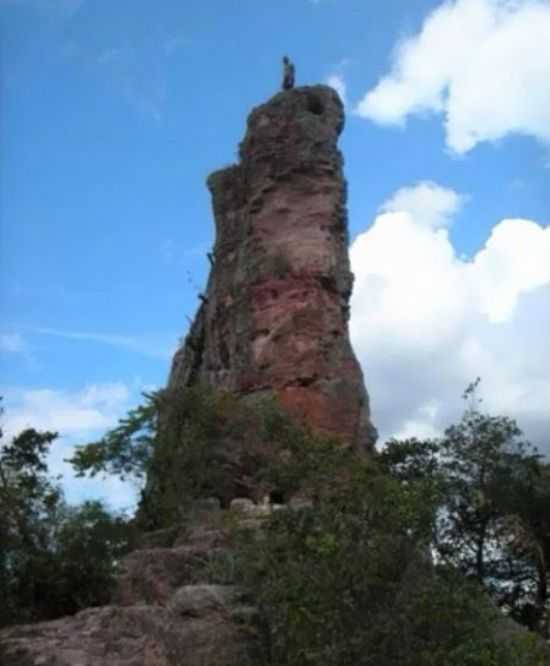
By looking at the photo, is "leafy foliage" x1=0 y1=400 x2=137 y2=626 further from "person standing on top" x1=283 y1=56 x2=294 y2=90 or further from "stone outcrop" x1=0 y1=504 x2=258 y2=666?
"person standing on top" x1=283 y1=56 x2=294 y2=90

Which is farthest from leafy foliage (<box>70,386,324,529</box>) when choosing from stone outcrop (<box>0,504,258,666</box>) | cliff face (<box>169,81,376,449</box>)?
stone outcrop (<box>0,504,258,666</box>)

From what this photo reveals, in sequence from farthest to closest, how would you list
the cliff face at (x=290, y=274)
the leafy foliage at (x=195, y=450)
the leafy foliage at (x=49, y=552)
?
the cliff face at (x=290, y=274) < the leafy foliage at (x=195, y=450) < the leafy foliage at (x=49, y=552)

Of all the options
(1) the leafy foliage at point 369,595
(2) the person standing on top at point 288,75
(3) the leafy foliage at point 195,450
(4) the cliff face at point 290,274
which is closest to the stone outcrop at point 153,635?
(1) the leafy foliage at point 369,595

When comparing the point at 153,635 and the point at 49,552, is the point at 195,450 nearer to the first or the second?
the point at 49,552

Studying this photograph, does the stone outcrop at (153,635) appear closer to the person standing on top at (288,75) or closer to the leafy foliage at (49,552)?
the leafy foliage at (49,552)

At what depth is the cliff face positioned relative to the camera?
104 feet

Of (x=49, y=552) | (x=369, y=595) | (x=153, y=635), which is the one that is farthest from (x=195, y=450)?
(x=369, y=595)

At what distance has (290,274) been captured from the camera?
3322 centimetres

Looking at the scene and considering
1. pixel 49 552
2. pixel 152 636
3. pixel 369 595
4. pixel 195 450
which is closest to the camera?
pixel 369 595

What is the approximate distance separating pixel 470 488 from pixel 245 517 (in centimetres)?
1264

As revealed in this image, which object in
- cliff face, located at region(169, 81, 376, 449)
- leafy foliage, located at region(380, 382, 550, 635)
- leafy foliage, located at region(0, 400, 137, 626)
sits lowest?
leafy foliage, located at region(0, 400, 137, 626)

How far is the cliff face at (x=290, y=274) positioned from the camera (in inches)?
1252

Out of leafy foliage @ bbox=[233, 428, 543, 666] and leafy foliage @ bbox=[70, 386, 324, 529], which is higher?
leafy foliage @ bbox=[70, 386, 324, 529]

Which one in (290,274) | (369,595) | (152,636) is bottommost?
(152,636)
